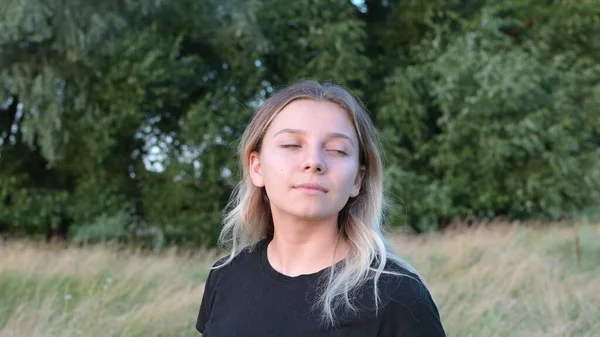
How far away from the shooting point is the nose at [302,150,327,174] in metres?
1.63

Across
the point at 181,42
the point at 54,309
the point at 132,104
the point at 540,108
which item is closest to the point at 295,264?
the point at 54,309

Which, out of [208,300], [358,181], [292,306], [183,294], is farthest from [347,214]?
[183,294]

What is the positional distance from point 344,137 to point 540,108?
13.2m

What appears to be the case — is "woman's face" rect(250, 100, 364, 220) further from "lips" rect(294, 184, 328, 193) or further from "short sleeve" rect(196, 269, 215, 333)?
"short sleeve" rect(196, 269, 215, 333)

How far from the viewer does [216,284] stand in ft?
6.11

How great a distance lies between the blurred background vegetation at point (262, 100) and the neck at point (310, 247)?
10.2 meters

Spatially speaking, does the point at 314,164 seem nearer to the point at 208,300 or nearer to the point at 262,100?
the point at 208,300

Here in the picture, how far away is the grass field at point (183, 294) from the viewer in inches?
171

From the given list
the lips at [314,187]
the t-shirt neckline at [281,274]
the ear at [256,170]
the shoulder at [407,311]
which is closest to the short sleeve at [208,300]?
the t-shirt neckline at [281,274]

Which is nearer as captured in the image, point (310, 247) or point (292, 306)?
point (292, 306)

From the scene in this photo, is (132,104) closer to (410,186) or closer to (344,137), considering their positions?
(410,186)

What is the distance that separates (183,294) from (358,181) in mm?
3471

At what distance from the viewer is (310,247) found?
1746 mm

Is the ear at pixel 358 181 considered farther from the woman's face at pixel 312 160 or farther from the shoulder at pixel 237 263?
the shoulder at pixel 237 263
